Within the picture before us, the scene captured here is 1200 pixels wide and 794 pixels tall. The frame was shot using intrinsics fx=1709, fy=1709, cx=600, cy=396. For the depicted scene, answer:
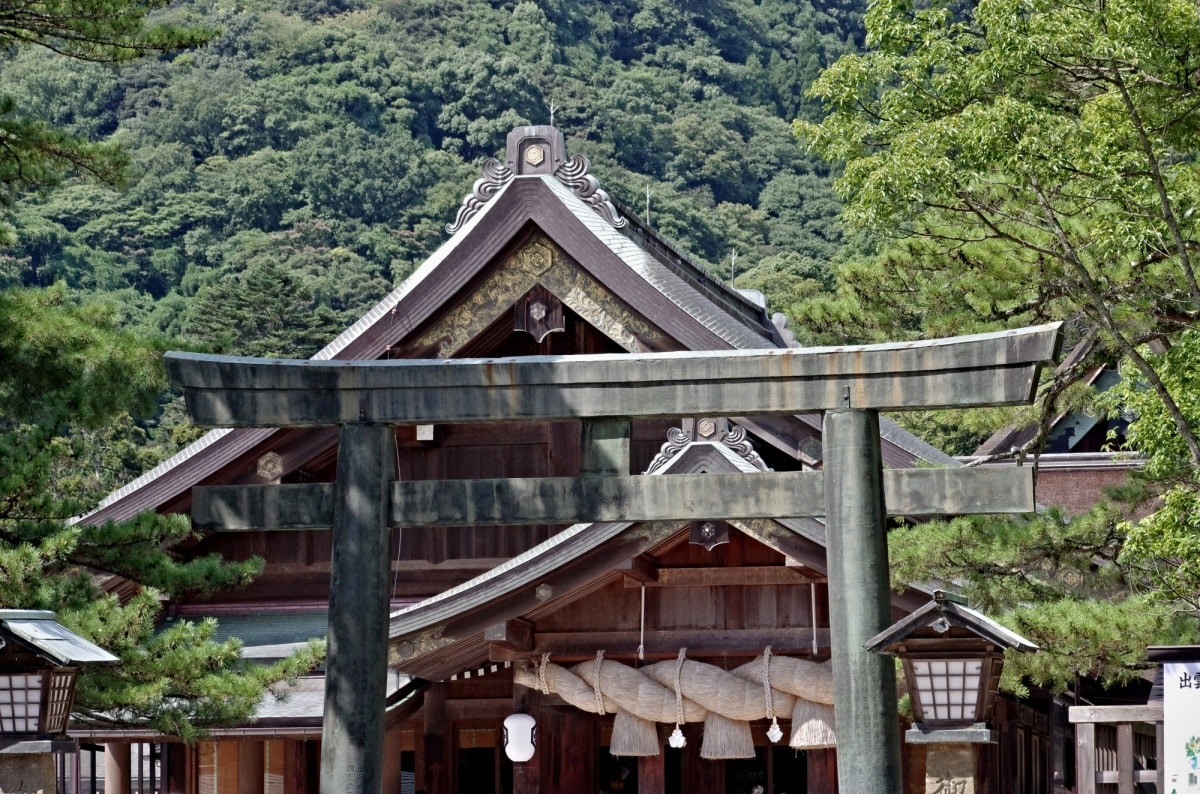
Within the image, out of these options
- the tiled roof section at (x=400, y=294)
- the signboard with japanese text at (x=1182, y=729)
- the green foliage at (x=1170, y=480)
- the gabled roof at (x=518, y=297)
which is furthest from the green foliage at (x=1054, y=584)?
the tiled roof section at (x=400, y=294)

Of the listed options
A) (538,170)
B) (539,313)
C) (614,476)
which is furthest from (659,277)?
(614,476)

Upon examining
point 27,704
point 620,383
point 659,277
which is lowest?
point 27,704

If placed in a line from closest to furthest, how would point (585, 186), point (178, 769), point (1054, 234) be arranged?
point (1054, 234), point (585, 186), point (178, 769)

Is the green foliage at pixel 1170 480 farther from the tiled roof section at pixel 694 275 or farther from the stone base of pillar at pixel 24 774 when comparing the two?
the stone base of pillar at pixel 24 774

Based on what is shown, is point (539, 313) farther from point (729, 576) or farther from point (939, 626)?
point (939, 626)

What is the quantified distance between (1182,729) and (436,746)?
7409 mm

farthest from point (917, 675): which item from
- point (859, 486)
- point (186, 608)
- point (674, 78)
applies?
point (674, 78)

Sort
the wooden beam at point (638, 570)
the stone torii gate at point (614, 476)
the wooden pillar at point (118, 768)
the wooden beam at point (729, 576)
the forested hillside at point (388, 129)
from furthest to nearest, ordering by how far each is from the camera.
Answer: the forested hillside at point (388, 129)
the wooden pillar at point (118, 768)
the wooden beam at point (729, 576)
the wooden beam at point (638, 570)
the stone torii gate at point (614, 476)

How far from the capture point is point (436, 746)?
1503 centimetres

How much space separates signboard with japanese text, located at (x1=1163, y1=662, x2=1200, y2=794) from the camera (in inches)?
367

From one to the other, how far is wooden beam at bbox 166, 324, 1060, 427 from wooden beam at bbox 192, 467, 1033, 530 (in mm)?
399

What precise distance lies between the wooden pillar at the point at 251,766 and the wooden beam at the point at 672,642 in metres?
2.86

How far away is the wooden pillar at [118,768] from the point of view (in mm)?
15273

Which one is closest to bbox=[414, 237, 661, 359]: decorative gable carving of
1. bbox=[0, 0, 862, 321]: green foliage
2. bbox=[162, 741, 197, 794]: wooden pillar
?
bbox=[162, 741, 197, 794]: wooden pillar
